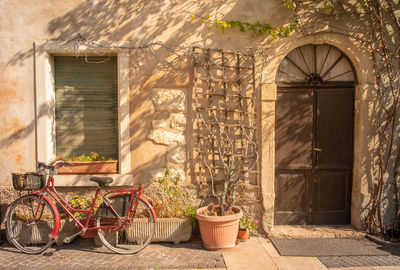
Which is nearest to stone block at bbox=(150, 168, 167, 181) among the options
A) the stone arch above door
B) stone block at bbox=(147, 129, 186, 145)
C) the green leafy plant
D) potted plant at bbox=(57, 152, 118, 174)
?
stone block at bbox=(147, 129, 186, 145)

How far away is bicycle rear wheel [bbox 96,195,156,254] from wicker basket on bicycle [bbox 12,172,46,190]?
882 millimetres

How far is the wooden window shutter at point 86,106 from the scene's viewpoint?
5156 millimetres

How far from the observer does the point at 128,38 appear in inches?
195

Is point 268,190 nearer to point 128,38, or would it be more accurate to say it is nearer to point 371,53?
point 371,53

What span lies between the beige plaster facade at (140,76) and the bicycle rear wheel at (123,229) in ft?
1.82

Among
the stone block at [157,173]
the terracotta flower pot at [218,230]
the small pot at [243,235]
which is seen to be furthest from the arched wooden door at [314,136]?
the stone block at [157,173]

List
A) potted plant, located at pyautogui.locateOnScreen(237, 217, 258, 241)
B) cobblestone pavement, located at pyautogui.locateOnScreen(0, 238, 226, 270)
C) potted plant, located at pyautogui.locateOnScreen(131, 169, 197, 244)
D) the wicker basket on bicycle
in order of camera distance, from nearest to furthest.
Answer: cobblestone pavement, located at pyautogui.locateOnScreen(0, 238, 226, 270) → the wicker basket on bicycle → potted plant, located at pyautogui.locateOnScreen(131, 169, 197, 244) → potted plant, located at pyautogui.locateOnScreen(237, 217, 258, 241)

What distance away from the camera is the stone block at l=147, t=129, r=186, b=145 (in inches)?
195

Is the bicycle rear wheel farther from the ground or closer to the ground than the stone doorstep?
farther from the ground

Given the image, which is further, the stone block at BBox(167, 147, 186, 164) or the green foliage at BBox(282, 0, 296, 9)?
the stone block at BBox(167, 147, 186, 164)

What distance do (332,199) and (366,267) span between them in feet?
4.80

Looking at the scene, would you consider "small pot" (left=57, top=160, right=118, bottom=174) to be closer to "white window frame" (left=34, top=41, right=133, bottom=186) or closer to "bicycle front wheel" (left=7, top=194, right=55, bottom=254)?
"white window frame" (left=34, top=41, right=133, bottom=186)

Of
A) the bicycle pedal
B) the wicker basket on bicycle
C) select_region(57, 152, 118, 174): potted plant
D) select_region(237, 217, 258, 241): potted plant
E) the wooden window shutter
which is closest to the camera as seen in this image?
the wicker basket on bicycle

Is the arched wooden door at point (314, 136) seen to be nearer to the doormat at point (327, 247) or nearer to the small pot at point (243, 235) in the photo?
the doormat at point (327, 247)
